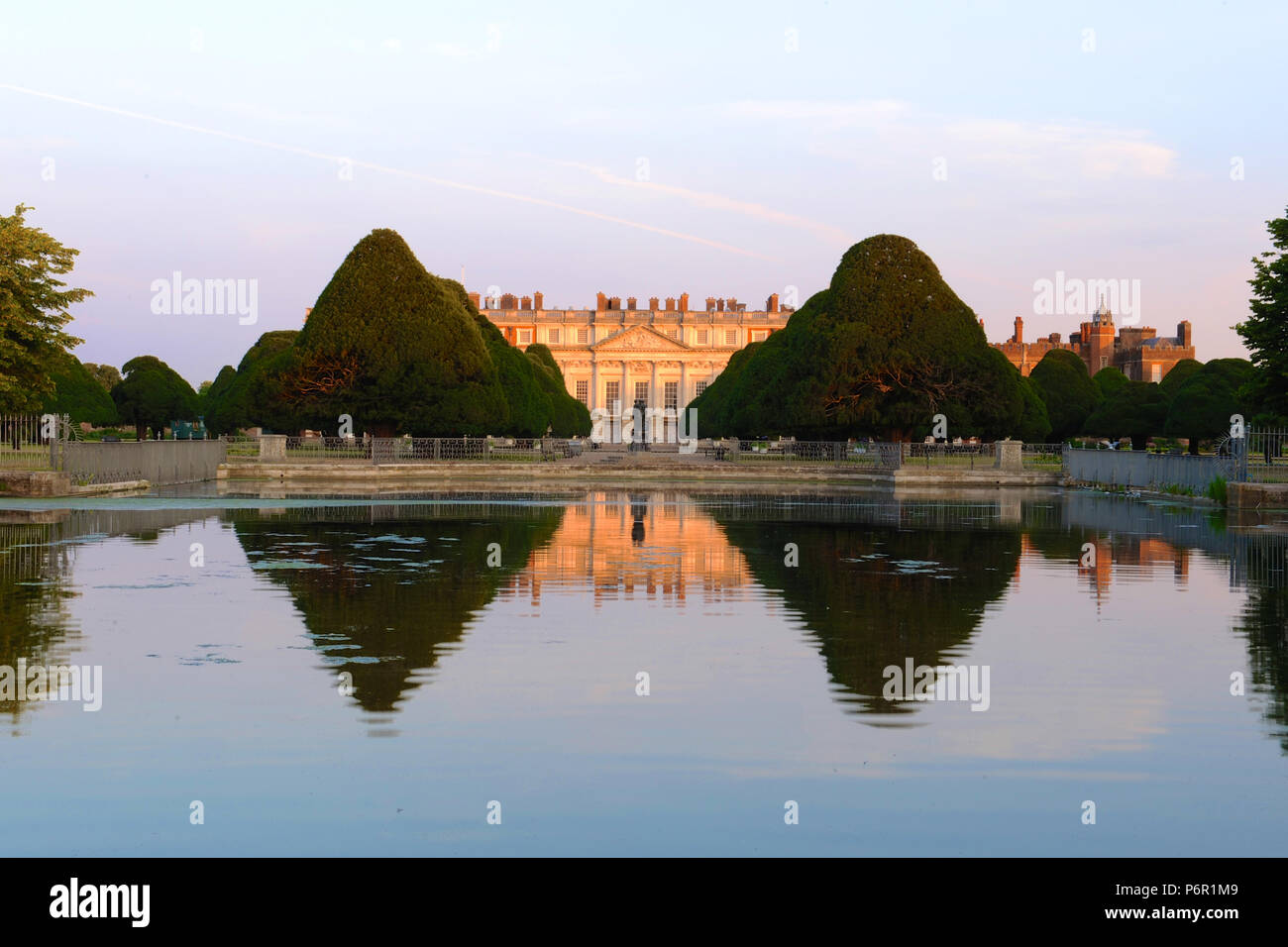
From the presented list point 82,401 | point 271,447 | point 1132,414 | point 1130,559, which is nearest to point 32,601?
point 1130,559

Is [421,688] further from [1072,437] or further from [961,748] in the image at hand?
[1072,437]

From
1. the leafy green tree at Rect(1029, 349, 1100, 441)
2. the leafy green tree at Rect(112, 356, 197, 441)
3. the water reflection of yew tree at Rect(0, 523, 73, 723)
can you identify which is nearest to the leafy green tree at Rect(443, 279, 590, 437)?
the leafy green tree at Rect(112, 356, 197, 441)

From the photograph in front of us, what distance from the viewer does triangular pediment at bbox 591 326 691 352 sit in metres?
140

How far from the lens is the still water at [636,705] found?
20.6 feet

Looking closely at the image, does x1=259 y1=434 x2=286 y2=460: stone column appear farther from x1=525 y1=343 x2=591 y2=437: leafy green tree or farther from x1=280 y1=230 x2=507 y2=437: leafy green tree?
x1=525 y1=343 x2=591 y2=437: leafy green tree

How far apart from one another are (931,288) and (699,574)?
37.7 metres

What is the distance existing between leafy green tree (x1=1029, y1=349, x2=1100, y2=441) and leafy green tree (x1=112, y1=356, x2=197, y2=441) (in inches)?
1838

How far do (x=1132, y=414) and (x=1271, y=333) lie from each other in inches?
1355

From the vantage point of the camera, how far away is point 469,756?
748 centimetres

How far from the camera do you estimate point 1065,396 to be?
72.1m

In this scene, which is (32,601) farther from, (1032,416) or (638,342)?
(638,342)

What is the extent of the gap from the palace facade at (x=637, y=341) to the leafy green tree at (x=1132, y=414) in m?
67.4

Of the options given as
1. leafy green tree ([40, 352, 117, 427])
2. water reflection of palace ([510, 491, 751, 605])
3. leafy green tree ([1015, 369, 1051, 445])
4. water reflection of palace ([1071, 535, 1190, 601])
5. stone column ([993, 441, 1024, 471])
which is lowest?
water reflection of palace ([1071, 535, 1190, 601])
